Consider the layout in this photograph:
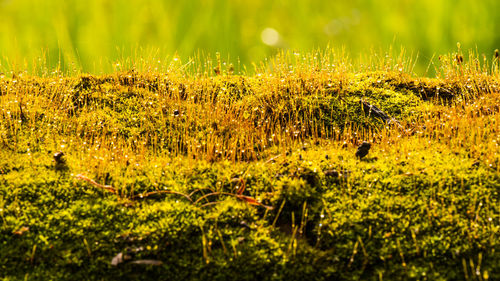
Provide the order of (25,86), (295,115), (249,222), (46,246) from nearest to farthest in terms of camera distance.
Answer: (46,246) → (249,222) → (295,115) → (25,86)

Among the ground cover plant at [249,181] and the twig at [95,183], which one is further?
the twig at [95,183]

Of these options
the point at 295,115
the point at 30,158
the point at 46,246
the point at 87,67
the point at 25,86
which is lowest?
the point at 46,246

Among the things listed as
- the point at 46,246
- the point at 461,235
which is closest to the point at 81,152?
the point at 46,246

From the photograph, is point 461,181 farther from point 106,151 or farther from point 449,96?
point 106,151

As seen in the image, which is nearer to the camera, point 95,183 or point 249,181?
point 95,183

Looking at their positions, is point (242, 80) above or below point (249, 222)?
above

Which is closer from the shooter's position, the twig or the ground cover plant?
the ground cover plant

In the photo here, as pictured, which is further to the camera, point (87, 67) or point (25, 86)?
point (87, 67)

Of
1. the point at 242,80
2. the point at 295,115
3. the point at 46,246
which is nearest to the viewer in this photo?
the point at 46,246
